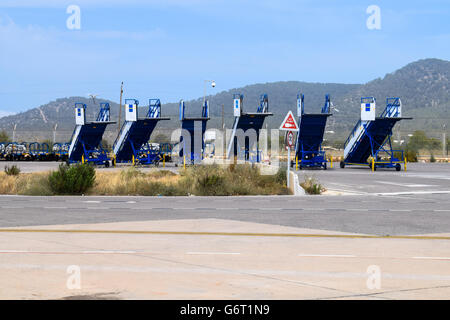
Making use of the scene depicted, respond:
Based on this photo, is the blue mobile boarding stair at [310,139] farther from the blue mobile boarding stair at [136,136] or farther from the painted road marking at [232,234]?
the painted road marking at [232,234]

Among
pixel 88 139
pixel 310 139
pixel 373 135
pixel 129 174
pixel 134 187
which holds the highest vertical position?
pixel 373 135

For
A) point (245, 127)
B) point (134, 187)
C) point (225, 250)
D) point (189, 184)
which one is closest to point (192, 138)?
point (245, 127)

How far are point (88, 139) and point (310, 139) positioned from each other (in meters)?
18.8

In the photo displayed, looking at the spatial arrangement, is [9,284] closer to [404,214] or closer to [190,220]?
[190,220]

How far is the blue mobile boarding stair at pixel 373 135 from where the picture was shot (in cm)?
5031

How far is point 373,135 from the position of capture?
171ft

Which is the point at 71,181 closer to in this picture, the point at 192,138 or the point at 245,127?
the point at 192,138

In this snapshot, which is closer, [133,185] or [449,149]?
[133,185]

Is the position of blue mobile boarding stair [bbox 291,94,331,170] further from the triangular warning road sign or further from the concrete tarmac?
the concrete tarmac

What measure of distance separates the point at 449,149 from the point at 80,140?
70846 mm

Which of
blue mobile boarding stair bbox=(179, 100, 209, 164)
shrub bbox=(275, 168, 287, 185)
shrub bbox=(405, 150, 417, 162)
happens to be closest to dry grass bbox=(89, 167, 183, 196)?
shrub bbox=(275, 168, 287, 185)

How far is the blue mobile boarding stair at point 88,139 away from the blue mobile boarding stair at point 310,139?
15.7 meters

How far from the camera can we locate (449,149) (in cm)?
10925
